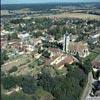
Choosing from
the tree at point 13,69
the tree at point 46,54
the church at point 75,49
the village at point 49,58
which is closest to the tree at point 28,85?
the village at point 49,58

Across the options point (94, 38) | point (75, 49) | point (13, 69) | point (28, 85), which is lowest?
point (94, 38)

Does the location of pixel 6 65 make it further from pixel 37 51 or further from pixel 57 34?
pixel 57 34

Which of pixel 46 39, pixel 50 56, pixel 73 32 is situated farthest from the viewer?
pixel 73 32

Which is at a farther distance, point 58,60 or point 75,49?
point 75,49

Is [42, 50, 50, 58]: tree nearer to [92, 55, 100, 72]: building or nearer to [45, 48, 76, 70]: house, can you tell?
[45, 48, 76, 70]: house

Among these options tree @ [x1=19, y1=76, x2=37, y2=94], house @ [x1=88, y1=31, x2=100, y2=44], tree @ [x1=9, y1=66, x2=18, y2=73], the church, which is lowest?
house @ [x1=88, y1=31, x2=100, y2=44]

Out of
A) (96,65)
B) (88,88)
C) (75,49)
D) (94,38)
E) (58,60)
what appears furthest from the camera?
(94,38)

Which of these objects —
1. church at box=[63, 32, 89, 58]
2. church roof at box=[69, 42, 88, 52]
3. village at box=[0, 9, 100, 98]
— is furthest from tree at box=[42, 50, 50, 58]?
church roof at box=[69, 42, 88, 52]

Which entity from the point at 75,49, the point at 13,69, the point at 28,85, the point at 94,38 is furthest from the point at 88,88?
the point at 94,38

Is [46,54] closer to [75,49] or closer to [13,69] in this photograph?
[75,49]

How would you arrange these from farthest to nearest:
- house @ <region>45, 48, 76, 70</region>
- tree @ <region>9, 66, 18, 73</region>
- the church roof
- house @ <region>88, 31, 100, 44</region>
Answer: house @ <region>88, 31, 100, 44</region>, the church roof, house @ <region>45, 48, 76, 70</region>, tree @ <region>9, 66, 18, 73</region>

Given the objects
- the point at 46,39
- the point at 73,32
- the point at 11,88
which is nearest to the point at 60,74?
the point at 11,88
